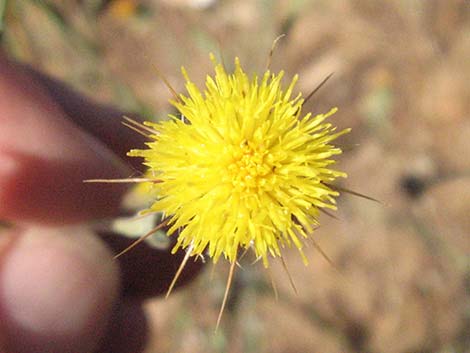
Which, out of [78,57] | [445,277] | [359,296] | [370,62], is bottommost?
[359,296]

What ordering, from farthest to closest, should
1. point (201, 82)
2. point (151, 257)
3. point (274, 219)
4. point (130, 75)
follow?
point (130, 75), point (201, 82), point (151, 257), point (274, 219)

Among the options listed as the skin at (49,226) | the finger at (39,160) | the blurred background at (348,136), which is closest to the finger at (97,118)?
the skin at (49,226)

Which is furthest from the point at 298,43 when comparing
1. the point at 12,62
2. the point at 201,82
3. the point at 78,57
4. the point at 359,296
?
the point at 12,62

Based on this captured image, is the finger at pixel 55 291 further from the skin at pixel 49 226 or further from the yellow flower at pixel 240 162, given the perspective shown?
the yellow flower at pixel 240 162

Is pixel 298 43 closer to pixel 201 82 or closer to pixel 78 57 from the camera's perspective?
pixel 201 82

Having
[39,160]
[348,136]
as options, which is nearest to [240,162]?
[39,160]

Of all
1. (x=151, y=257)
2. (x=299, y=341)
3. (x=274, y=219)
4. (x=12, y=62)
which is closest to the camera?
(x=274, y=219)

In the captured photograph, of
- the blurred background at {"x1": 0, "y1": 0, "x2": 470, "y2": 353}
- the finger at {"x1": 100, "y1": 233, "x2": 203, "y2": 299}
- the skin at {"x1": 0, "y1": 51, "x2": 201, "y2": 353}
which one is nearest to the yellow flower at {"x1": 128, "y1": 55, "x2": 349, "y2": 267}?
the skin at {"x1": 0, "y1": 51, "x2": 201, "y2": 353}

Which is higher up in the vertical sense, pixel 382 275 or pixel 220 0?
pixel 220 0
